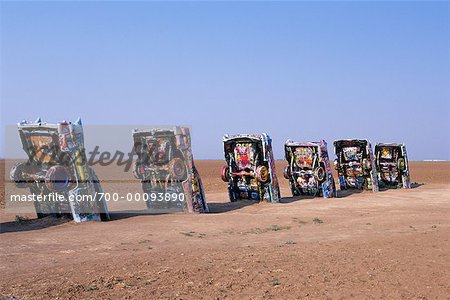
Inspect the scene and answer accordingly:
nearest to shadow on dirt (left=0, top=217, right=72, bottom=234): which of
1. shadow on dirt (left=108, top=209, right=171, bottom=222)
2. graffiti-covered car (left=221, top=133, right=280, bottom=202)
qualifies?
shadow on dirt (left=108, top=209, right=171, bottom=222)

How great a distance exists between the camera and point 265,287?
257 inches

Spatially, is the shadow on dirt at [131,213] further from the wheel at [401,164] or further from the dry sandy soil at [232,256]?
the wheel at [401,164]

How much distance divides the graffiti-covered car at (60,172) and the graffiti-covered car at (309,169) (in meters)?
9.07

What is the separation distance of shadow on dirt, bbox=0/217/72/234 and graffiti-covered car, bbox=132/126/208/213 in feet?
10.8

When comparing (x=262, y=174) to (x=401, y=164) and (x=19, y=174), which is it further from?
(x=401, y=164)

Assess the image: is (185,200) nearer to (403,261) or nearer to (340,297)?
(403,261)

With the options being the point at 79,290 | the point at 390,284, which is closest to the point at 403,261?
the point at 390,284

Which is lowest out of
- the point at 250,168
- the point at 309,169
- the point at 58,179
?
the point at 309,169

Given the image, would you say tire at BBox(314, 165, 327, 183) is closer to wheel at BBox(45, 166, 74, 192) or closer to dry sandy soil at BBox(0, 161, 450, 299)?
dry sandy soil at BBox(0, 161, 450, 299)

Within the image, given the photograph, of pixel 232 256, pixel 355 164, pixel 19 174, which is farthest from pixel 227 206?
pixel 232 256

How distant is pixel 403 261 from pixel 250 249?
268 centimetres

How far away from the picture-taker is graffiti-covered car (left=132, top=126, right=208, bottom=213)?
14.6m

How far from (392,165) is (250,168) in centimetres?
972

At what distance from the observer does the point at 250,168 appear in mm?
17641
